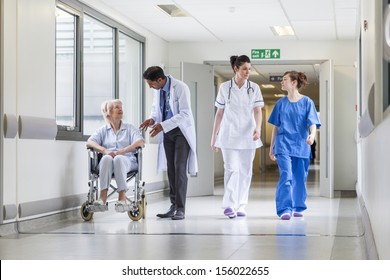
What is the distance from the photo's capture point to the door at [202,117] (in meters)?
11.1

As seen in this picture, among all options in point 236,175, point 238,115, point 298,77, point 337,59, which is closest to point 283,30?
point 337,59

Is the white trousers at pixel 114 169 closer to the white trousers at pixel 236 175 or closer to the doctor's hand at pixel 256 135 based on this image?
the white trousers at pixel 236 175

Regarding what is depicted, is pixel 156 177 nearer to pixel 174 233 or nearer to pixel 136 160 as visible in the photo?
pixel 136 160

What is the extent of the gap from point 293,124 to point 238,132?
0.50 metres

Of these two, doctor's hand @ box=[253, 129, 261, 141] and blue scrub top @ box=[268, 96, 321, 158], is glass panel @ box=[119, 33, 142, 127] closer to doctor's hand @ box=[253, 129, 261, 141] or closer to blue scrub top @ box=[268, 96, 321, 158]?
doctor's hand @ box=[253, 129, 261, 141]

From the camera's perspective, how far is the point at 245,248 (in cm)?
493

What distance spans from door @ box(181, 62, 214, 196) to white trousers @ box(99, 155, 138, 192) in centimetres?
409

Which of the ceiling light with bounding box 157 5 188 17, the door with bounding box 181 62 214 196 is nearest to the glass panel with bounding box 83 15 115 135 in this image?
the ceiling light with bounding box 157 5 188 17

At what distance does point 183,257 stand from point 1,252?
1163 mm

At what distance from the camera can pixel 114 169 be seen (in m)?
→ 6.98

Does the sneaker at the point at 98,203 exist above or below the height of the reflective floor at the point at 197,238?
above

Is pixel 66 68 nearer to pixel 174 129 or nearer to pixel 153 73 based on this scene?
pixel 153 73

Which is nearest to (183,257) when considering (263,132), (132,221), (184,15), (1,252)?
(1,252)

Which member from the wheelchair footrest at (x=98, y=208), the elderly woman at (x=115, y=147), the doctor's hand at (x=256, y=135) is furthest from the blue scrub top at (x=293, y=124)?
the wheelchair footrest at (x=98, y=208)
